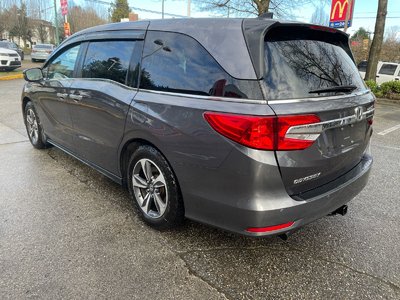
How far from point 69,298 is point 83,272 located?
0.82 feet

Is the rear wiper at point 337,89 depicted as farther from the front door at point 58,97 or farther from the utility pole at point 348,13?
the utility pole at point 348,13

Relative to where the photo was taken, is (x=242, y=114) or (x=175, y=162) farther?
(x=175, y=162)

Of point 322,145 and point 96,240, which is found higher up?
point 322,145

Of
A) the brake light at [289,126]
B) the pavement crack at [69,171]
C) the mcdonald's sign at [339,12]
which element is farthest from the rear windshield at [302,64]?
the mcdonald's sign at [339,12]

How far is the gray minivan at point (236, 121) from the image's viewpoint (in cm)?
207

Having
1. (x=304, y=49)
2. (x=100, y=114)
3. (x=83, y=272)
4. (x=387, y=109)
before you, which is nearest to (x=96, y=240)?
(x=83, y=272)

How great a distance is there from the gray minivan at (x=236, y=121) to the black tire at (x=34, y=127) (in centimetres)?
221

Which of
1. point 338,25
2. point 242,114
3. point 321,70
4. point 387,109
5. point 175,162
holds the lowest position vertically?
point 387,109

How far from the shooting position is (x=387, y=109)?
34.7 feet

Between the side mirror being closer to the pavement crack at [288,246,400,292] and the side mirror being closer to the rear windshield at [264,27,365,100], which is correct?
the rear windshield at [264,27,365,100]

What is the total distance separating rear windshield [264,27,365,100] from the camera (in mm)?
2137

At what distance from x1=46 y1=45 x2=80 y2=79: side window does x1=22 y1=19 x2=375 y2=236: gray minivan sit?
0.95 meters

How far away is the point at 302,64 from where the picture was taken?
7.52 ft

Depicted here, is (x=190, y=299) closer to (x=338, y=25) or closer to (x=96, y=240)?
(x=96, y=240)
